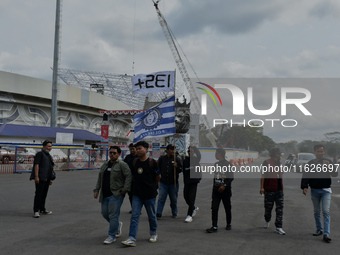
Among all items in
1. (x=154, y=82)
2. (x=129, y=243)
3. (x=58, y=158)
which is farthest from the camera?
(x=58, y=158)

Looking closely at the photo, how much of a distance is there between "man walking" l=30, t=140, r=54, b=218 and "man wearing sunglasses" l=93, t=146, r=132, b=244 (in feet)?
9.33

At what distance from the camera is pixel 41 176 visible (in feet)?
26.6

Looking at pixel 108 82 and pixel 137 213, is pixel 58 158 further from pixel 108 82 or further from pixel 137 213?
pixel 108 82

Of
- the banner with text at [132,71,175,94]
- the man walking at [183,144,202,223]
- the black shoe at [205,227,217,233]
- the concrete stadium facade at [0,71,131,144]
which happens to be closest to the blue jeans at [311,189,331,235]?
the black shoe at [205,227,217,233]

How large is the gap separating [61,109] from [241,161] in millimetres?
31396

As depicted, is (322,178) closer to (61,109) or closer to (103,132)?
(103,132)

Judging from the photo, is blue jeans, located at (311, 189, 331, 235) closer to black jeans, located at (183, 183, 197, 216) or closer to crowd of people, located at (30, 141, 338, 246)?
crowd of people, located at (30, 141, 338, 246)

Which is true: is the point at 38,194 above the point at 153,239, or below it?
above

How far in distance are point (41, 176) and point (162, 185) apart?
2.98 metres

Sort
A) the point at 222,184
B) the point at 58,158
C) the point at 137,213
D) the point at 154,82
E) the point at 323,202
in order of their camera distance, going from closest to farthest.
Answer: the point at 137,213
the point at 323,202
the point at 222,184
the point at 154,82
the point at 58,158

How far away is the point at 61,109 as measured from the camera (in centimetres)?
5531

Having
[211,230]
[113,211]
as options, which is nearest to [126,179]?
[113,211]

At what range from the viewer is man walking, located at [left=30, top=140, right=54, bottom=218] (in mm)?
7992

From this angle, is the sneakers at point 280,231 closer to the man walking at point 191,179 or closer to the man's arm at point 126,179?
the man walking at point 191,179
